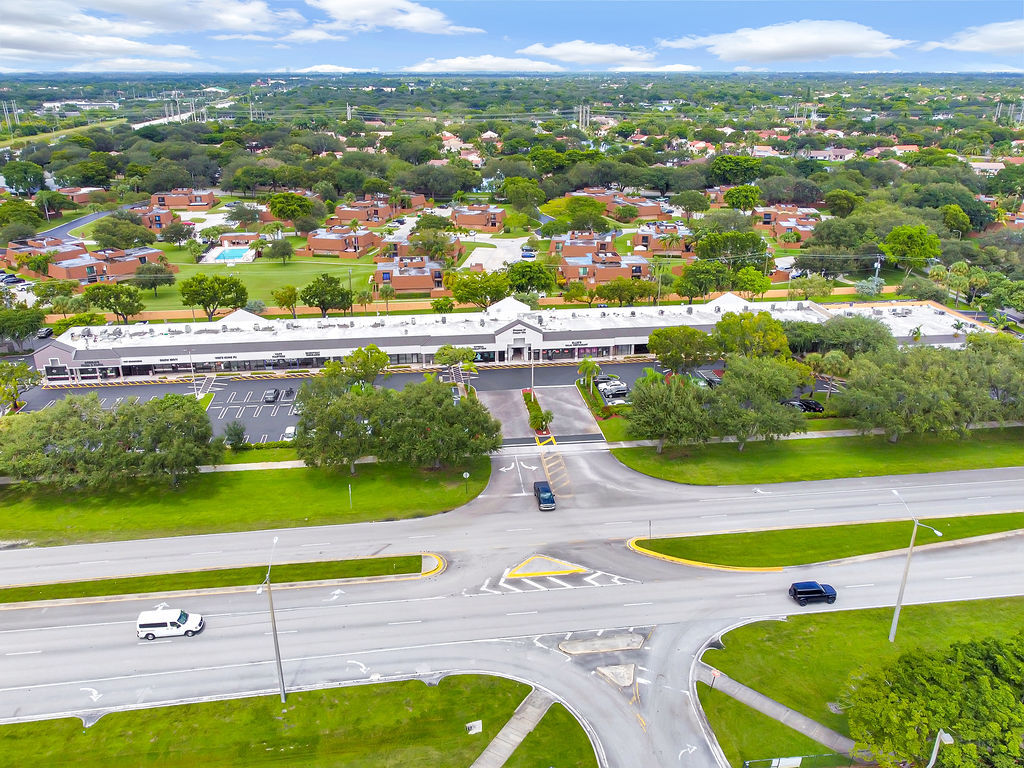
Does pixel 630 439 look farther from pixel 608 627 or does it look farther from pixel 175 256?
pixel 175 256

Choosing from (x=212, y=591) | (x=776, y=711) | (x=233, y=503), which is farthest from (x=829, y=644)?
(x=233, y=503)

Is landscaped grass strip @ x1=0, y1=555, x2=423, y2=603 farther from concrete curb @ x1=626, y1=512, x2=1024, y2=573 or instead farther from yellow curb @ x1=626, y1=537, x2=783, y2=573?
concrete curb @ x1=626, y1=512, x2=1024, y2=573

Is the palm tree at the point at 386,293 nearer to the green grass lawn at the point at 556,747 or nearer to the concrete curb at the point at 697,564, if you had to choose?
the concrete curb at the point at 697,564

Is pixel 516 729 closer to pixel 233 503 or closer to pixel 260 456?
pixel 233 503

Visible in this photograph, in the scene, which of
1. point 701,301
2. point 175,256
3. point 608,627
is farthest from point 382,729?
point 175,256

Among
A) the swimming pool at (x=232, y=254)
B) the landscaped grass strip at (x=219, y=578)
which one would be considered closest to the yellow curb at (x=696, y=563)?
the landscaped grass strip at (x=219, y=578)

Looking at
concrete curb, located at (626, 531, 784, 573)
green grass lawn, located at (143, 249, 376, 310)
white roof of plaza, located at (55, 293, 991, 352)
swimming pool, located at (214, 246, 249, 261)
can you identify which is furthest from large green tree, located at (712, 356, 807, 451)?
swimming pool, located at (214, 246, 249, 261)

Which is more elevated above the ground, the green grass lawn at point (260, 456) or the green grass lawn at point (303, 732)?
the green grass lawn at point (260, 456)
